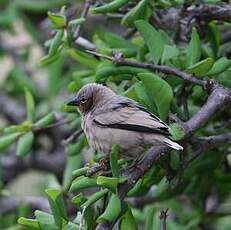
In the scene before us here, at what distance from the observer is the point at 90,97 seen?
2494mm

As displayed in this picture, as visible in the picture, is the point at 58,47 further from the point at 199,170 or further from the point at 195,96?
the point at 199,170

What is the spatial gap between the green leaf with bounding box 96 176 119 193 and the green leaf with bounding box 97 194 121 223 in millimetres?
36

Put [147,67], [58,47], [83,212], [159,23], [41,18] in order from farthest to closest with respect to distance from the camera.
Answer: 1. [41,18]
2. [159,23]
3. [58,47]
4. [147,67]
5. [83,212]

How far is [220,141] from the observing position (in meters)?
2.35

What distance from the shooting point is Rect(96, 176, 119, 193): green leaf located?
1943 millimetres

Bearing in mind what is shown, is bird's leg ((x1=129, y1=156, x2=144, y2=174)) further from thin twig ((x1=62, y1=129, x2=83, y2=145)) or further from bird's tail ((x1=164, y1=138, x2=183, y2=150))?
thin twig ((x1=62, y1=129, x2=83, y2=145))

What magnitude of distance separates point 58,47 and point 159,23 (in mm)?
408

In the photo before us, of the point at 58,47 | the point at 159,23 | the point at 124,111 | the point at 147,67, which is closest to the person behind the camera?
the point at 124,111

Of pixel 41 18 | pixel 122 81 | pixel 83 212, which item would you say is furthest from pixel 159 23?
pixel 41 18

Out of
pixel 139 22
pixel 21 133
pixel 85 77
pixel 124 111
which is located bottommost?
pixel 21 133

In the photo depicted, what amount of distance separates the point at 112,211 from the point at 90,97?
0.66 metres

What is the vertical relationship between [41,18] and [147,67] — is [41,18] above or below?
below

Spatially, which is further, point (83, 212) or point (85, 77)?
point (85, 77)

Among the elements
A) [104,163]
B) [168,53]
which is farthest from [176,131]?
[168,53]
